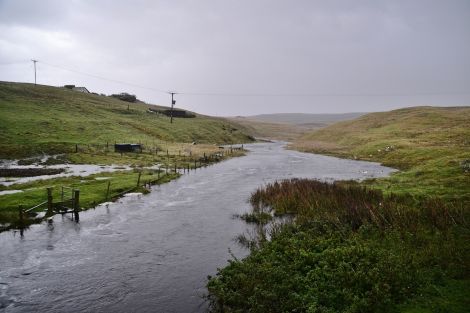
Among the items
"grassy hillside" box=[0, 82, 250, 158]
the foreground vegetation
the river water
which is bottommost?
the river water

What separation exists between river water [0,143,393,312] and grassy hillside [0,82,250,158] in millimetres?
40777

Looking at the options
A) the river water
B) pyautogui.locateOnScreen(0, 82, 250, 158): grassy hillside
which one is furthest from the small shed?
the river water

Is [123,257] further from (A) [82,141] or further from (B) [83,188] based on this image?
(A) [82,141]

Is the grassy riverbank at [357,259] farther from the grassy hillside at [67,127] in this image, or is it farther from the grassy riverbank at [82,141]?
the grassy hillside at [67,127]

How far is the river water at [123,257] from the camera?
16.7 metres

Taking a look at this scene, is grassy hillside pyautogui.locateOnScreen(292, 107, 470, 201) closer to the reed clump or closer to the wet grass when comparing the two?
the reed clump

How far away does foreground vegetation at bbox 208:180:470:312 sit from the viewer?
13453 millimetres

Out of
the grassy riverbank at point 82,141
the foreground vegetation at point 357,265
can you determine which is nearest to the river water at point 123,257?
the foreground vegetation at point 357,265

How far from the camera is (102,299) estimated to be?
1670 centimetres

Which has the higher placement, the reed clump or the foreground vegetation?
the reed clump

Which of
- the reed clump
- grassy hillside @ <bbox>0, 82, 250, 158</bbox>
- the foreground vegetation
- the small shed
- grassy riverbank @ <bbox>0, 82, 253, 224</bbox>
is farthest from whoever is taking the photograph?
the small shed

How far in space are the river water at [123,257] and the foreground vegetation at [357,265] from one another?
113 inches

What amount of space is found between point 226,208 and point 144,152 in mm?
45652

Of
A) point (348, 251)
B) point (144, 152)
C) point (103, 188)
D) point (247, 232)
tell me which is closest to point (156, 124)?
point (144, 152)
